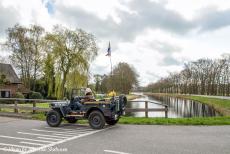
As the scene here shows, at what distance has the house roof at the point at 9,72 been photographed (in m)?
45.8

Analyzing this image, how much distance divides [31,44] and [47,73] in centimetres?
1089

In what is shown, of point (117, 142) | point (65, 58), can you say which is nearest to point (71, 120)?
point (117, 142)

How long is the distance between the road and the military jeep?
1.00 metres

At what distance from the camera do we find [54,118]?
12625 millimetres

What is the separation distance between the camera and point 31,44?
48.2 metres

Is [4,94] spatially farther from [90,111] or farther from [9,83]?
[90,111]

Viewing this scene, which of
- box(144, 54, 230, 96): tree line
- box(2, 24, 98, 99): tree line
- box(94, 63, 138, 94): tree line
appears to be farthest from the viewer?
box(144, 54, 230, 96): tree line

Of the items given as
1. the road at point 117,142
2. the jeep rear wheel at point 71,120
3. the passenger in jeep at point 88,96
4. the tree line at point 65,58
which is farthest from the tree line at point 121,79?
the road at point 117,142

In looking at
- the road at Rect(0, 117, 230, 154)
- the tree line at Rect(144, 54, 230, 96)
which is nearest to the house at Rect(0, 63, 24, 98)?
the road at Rect(0, 117, 230, 154)

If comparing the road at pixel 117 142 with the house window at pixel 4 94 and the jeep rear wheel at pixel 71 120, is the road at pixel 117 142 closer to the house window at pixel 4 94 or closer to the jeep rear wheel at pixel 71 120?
the jeep rear wheel at pixel 71 120

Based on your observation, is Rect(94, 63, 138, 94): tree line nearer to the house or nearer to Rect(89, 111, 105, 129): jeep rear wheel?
the house

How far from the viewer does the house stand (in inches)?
1740

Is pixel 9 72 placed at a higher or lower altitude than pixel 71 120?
higher

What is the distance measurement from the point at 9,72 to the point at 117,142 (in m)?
42.6
